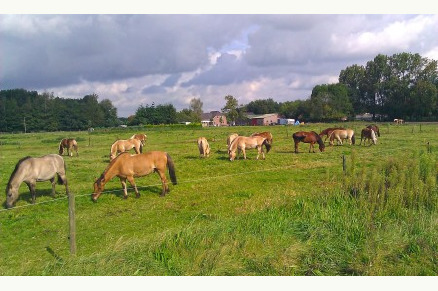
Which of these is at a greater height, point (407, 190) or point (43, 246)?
point (407, 190)

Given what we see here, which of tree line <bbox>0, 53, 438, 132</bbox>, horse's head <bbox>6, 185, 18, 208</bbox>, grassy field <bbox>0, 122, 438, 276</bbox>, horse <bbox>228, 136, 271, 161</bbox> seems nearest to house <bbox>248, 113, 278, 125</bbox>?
tree line <bbox>0, 53, 438, 132</bbox>

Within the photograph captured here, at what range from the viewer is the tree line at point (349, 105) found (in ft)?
253

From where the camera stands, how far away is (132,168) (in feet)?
39.2

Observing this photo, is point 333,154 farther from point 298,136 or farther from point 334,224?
point 334,224

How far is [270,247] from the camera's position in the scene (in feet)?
21.0

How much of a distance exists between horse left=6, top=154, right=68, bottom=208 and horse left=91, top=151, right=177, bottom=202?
177 centimetres

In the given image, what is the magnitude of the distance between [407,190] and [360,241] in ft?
9.64

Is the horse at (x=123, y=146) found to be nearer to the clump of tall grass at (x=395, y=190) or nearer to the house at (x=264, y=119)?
the clump of tall grass at (x=395, y=190)

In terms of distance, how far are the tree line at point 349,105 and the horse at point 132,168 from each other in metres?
68.6

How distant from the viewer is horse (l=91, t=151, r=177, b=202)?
11.6 metres

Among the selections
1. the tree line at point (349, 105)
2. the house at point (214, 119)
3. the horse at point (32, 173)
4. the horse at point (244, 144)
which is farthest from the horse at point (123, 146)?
the house at point (214, 119)

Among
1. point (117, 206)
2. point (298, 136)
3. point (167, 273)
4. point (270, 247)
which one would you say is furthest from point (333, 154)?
point (167, 273)

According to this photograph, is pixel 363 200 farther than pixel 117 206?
No

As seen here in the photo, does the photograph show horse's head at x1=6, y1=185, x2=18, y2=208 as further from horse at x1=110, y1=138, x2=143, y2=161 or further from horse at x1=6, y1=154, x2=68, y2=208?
horse at x1=110, y1=138, x2=143, y2=161
